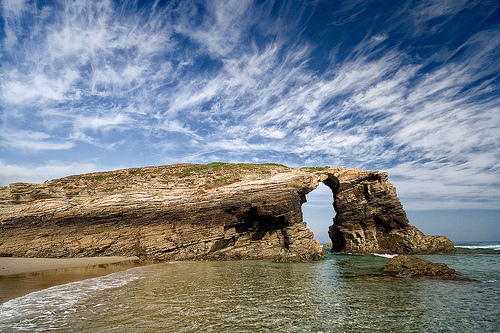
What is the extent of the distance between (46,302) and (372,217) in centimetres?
3720

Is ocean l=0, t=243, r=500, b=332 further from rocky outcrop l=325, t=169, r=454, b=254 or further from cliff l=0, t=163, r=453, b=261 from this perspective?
rocky outcrop l=325, t=169, r=454, b=254

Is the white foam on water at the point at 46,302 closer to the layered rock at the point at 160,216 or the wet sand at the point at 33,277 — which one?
the wet sand at the point at 33,277

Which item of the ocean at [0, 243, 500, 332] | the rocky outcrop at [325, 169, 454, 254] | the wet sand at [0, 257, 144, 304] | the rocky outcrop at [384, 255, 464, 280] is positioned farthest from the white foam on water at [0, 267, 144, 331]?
the rocky outcrop at [325, 169, 454, 254]

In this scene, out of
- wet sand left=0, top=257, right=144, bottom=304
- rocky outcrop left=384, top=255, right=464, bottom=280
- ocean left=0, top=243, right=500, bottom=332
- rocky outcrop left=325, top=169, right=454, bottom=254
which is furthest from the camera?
rocky outcrop left=325, top=169, right=454, bottom=254

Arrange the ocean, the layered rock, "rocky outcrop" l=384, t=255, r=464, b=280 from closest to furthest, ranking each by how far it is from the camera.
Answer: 1. the ocean
2. "rocky outcrop" l=384, t=255, r=464, b=280
3. the layered rock

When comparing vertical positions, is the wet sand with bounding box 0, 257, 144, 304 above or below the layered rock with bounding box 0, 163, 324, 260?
below

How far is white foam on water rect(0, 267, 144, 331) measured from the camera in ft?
20.9

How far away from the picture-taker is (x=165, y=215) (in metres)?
25.9

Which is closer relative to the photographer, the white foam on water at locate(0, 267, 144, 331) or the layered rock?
the white foam on water at locate(0, 267, 144, 331)

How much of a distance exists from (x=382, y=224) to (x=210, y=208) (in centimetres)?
2574

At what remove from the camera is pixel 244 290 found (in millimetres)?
9883

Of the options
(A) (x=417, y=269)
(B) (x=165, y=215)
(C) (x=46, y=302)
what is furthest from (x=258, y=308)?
(B) (x=165, y=215)

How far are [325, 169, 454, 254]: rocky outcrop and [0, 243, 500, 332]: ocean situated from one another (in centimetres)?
2509

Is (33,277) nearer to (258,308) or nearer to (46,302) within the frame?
(46,302)
